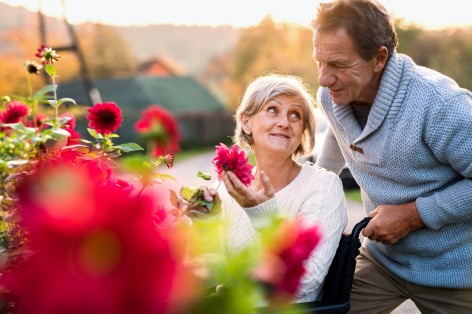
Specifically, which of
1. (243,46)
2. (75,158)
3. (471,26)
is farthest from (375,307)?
(243,46)

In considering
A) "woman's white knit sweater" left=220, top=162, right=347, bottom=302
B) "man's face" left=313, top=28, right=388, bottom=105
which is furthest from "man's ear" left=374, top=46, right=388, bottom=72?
"woman's white knit sweater" left=220, top=162, right=347, bottom=302

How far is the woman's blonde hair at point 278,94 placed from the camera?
2.77 metres

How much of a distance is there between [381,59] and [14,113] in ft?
4.71

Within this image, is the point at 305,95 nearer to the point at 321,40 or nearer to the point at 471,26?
the point at 321,40

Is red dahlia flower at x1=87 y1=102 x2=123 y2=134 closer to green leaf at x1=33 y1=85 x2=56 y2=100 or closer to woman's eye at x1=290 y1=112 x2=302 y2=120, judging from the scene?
green leaf at x1=33 y1=85 x2=56 y2=100

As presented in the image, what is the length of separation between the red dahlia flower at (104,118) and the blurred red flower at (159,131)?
18.4 inches

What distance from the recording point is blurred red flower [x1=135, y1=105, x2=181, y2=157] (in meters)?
0.91

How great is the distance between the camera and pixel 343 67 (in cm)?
246

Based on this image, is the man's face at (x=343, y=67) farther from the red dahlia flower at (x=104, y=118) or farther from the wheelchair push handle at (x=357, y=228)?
the red dahlia flower at (x=104, y=118)

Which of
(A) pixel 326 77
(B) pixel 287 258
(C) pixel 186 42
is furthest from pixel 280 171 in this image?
(C) pixel 186 42

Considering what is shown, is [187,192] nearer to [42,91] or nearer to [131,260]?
[42,91]

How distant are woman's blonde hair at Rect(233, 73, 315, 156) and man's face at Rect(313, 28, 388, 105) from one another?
239 mm

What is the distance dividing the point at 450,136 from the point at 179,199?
110 centimetres

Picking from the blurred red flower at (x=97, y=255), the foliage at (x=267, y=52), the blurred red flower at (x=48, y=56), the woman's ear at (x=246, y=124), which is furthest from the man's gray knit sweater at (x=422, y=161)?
the foliage at (x=267, y=52)
